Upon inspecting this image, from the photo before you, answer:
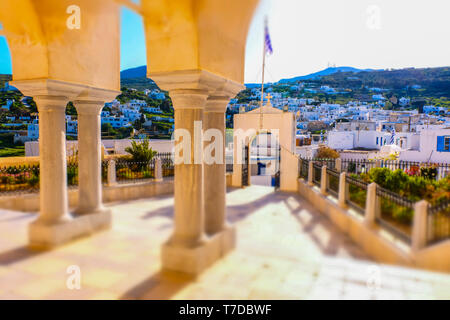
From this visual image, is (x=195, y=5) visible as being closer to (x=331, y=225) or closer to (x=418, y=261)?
(x=418, y=261)

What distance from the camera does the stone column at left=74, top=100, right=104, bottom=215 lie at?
596 cm

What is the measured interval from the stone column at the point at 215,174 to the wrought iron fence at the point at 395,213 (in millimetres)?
2876

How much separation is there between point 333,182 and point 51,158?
22.4 ft

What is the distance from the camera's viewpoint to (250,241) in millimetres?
5883

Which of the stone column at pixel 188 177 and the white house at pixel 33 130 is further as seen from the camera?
the white house at pixel 33 130

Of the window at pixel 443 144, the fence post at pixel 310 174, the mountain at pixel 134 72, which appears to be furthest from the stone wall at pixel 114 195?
the mountain at pixel 134 72

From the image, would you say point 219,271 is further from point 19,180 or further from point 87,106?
point 19,180

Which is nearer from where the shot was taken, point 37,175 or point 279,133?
point 37,175

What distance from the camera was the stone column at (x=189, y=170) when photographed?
14.2 ft

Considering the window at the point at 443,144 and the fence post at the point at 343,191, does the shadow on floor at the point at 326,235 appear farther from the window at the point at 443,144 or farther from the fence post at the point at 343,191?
the window at the point at 443,144

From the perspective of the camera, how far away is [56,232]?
17.4ft

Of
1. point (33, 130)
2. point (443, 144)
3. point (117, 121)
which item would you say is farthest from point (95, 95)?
point (117, 121)

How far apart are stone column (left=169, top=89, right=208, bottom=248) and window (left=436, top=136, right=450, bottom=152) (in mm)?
21775
